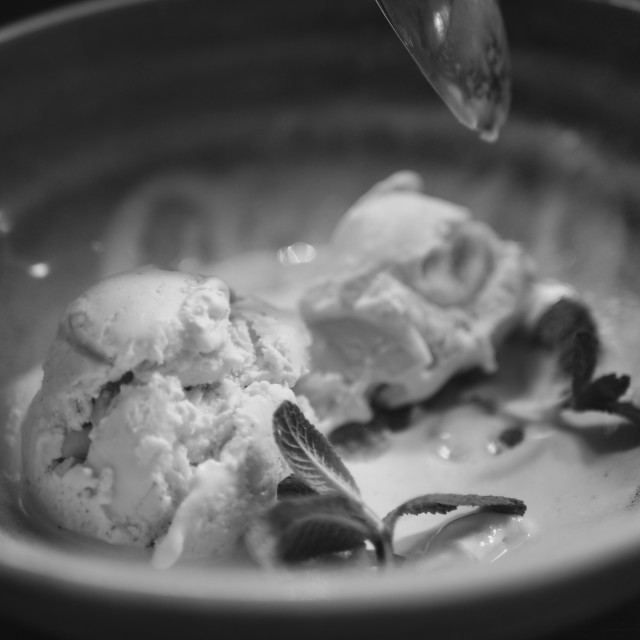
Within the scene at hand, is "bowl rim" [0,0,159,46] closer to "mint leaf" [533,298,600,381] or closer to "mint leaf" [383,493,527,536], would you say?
"mint leaf" [533,298,600,381]

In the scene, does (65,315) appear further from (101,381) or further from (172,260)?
(172,260)

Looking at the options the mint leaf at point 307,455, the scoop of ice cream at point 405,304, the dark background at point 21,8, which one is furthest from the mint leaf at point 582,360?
the dark background at point 21,8

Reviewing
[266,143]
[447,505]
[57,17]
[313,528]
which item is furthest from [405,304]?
[57,17]

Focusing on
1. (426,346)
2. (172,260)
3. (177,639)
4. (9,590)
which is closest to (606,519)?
(426,346)

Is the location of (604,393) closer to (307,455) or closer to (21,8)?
(307,455)

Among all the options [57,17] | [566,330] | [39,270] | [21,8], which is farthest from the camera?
[21,8]

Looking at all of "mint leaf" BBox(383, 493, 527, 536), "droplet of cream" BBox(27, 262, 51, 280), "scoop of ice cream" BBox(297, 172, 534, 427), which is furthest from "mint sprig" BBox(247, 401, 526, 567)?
"droplet of cream" BBox(27, 262, 51, 280)
